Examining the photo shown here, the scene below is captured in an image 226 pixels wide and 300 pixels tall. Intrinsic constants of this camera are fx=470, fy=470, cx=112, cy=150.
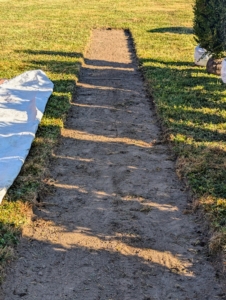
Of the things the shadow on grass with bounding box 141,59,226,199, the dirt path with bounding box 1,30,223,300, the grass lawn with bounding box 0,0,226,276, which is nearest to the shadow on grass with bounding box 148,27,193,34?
the grass lawn with bounding box 0,0,226,276

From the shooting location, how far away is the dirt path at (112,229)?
14.8 feet

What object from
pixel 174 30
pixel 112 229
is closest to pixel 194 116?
pixel 112 229

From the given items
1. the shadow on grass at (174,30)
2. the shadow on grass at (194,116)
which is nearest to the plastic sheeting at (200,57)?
the shadow on grass at (194,116)

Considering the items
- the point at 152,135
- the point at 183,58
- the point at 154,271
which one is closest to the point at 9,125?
the point at 152,135

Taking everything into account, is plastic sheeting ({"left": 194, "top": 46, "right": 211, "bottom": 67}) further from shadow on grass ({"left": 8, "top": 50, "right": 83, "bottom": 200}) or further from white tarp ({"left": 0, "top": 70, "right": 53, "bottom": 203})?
white tarp ({"left": 0, "top": 70, "right": 53, "bottom": 203})

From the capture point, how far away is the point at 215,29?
12.0 metres

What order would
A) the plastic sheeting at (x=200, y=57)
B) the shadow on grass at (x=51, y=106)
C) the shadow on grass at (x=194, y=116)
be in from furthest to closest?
the plastic sheeting at (x=200, y=57), the shadow on grass at (x=194, y=116), the shadow on grass at (x=51, y=106)

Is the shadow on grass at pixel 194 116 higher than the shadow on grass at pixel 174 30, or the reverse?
the shadow on grass at pixel 194 116

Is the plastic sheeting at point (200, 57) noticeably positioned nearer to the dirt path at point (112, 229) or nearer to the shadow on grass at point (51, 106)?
the shadow on grass at point (51, 106)

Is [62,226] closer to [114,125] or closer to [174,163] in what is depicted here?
[174,163]

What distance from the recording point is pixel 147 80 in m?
11.7

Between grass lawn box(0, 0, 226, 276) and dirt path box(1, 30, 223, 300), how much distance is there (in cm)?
25

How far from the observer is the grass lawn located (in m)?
6.04

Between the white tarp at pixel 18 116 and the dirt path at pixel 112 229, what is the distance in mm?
551
